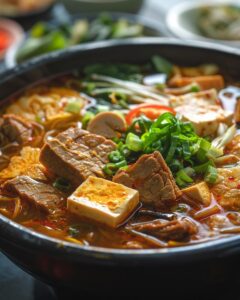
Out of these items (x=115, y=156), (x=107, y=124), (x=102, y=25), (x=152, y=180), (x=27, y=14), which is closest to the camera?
(x=152, y=180)

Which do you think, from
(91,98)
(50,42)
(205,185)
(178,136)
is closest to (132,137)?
(178,136)

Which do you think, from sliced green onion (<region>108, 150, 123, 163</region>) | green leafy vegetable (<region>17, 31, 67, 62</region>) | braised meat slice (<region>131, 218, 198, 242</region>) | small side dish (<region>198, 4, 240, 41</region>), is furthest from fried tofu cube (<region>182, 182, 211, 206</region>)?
small side dish (<region>198, 4, 240, 41</region>)

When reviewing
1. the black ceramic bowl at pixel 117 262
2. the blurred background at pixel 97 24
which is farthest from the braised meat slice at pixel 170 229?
the blurred background at pixel 97 24

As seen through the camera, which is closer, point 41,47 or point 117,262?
point 117,262

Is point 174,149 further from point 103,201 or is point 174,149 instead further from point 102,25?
point 102,25

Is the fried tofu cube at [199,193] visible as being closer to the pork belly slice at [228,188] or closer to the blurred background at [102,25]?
the pork belly slice at [228,188]

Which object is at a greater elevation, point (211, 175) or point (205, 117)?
point (205, 117)

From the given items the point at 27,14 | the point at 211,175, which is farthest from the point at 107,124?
the point at 27,14

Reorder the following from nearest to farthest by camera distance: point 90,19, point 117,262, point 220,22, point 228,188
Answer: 1. point 117,262
2. point 228,188
3. point 220,22
4. point 90,19
